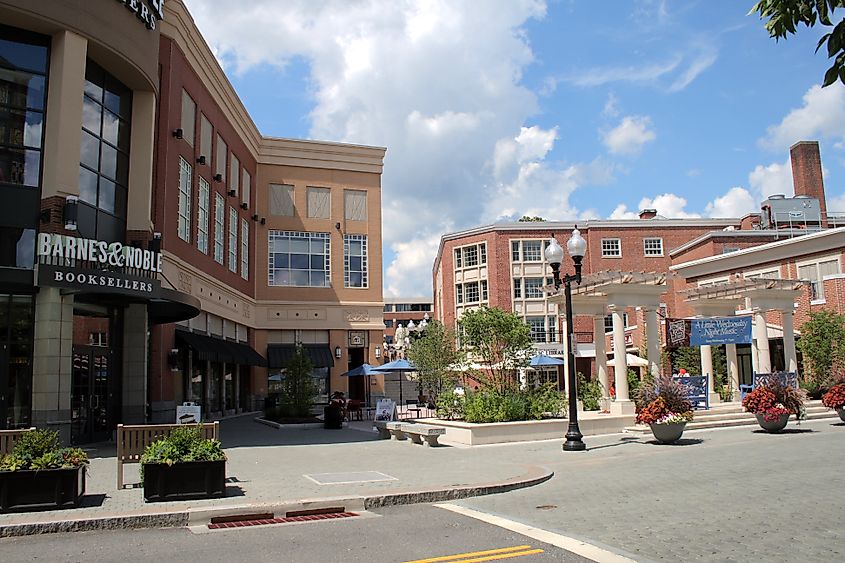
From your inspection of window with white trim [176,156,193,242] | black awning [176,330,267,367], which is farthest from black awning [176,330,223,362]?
window with white trim [176,156,193,242]

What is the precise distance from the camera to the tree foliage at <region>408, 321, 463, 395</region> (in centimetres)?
3291

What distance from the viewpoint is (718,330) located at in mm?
27172

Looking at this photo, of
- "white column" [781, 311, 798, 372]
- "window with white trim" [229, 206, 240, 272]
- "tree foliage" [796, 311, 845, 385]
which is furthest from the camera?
"window with white trim" [229, 206, 240, 272]

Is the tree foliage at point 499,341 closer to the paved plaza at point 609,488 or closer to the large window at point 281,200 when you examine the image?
the paved plaza at point 609,488

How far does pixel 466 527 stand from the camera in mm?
8969

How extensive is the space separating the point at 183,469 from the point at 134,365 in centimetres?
1224

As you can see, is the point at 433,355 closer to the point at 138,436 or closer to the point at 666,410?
the point at 666,410

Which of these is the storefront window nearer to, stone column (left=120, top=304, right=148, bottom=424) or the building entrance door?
the building entrance door

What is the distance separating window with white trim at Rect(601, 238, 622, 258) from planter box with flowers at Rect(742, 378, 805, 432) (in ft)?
106

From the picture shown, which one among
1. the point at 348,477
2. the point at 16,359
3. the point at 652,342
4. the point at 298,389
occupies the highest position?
the point at 652,342

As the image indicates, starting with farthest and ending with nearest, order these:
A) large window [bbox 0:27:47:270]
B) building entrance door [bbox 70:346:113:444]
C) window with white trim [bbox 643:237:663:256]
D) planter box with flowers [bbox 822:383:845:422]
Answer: window with white trim [bbox 643:237:663:256] → planter box with flowers [bbox 822:383:845:422] → building entrance door [bbox 70:346:113:444] → large window [bbox 0:27:47:270]

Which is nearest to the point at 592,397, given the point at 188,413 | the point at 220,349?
the point at 188,413

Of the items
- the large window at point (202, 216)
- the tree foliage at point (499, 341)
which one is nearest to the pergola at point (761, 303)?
the tree foliage at point (499, 341)

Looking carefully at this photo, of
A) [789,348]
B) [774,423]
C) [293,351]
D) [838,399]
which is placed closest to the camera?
[774,423]
